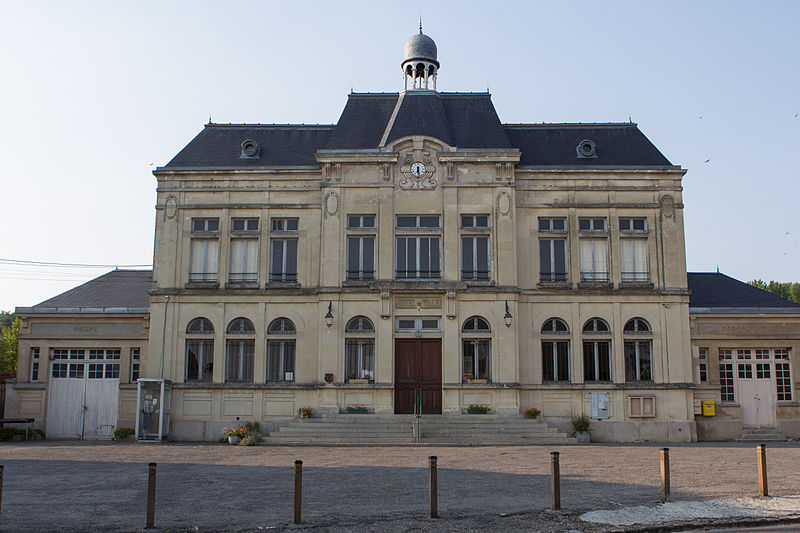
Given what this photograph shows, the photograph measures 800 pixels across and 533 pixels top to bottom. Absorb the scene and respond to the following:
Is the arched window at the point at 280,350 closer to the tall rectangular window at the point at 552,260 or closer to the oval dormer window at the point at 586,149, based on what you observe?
the tall rectangular window at the point at 552,260

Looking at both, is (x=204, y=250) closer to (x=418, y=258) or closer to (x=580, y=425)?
(x=418, y=258)

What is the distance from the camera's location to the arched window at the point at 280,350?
97.3ft

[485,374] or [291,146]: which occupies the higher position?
[291,146]

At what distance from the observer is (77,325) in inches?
1209

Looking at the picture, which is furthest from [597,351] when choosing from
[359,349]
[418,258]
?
[359,349]

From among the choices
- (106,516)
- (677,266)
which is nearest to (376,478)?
(106,516)

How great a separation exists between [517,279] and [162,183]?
1461 centimetres

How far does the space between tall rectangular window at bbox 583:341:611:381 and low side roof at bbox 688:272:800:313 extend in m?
4.08

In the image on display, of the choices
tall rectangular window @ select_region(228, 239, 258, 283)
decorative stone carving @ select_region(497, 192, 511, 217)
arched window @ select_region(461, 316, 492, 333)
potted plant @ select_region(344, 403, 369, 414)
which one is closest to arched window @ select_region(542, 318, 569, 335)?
arched window @ select_region(461, 316, 492, 333)

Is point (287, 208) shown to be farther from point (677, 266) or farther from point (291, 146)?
point (677, 266)

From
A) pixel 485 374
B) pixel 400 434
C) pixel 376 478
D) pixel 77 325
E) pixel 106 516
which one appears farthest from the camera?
pixel 77 325

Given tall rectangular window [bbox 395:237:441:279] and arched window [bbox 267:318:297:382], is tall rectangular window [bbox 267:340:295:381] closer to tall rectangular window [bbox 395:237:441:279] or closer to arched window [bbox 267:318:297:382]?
arched window [bbox 267:318:297:382]

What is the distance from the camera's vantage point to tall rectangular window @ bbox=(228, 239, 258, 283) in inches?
1189

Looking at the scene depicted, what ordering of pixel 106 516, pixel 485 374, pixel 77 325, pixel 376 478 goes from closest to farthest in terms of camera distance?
pixel 106 516, pixel 376 478, pixel 485 374, pixel 77 325
